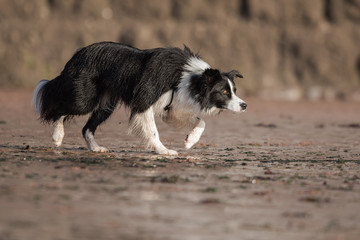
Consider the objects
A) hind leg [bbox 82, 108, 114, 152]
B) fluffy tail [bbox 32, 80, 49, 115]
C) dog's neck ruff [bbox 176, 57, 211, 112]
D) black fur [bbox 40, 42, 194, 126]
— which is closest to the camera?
black fur [bbox 40, 42, 194, 126]

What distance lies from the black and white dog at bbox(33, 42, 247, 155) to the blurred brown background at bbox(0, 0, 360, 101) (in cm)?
2005

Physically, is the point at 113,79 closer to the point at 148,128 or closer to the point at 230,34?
the point at 148,128

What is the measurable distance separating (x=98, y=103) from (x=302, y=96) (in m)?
21.4

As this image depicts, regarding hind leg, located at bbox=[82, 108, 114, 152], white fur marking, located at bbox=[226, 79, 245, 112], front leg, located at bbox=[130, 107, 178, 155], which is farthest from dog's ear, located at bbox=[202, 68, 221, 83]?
hind leg, located at bbox=[82, 108, 114, 152]

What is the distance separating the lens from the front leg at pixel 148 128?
9.55 meters

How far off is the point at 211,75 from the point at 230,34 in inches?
877

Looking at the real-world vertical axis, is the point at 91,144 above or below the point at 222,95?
below

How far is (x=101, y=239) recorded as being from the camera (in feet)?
14.8

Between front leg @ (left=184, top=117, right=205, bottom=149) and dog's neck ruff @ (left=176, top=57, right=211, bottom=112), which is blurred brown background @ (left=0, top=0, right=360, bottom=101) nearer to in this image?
front leg @ (left=184, top=117, right=205, bottom=149)

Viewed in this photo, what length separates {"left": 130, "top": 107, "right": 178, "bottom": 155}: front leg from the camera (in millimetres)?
9555

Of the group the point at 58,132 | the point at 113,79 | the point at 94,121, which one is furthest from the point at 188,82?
the point at 58,132

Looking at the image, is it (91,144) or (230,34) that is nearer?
(91,144)

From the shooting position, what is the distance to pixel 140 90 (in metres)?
9.49

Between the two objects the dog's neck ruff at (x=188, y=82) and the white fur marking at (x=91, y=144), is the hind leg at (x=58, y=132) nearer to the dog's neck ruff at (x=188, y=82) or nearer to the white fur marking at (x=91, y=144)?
the white fur marking at (x=91, y=144)
